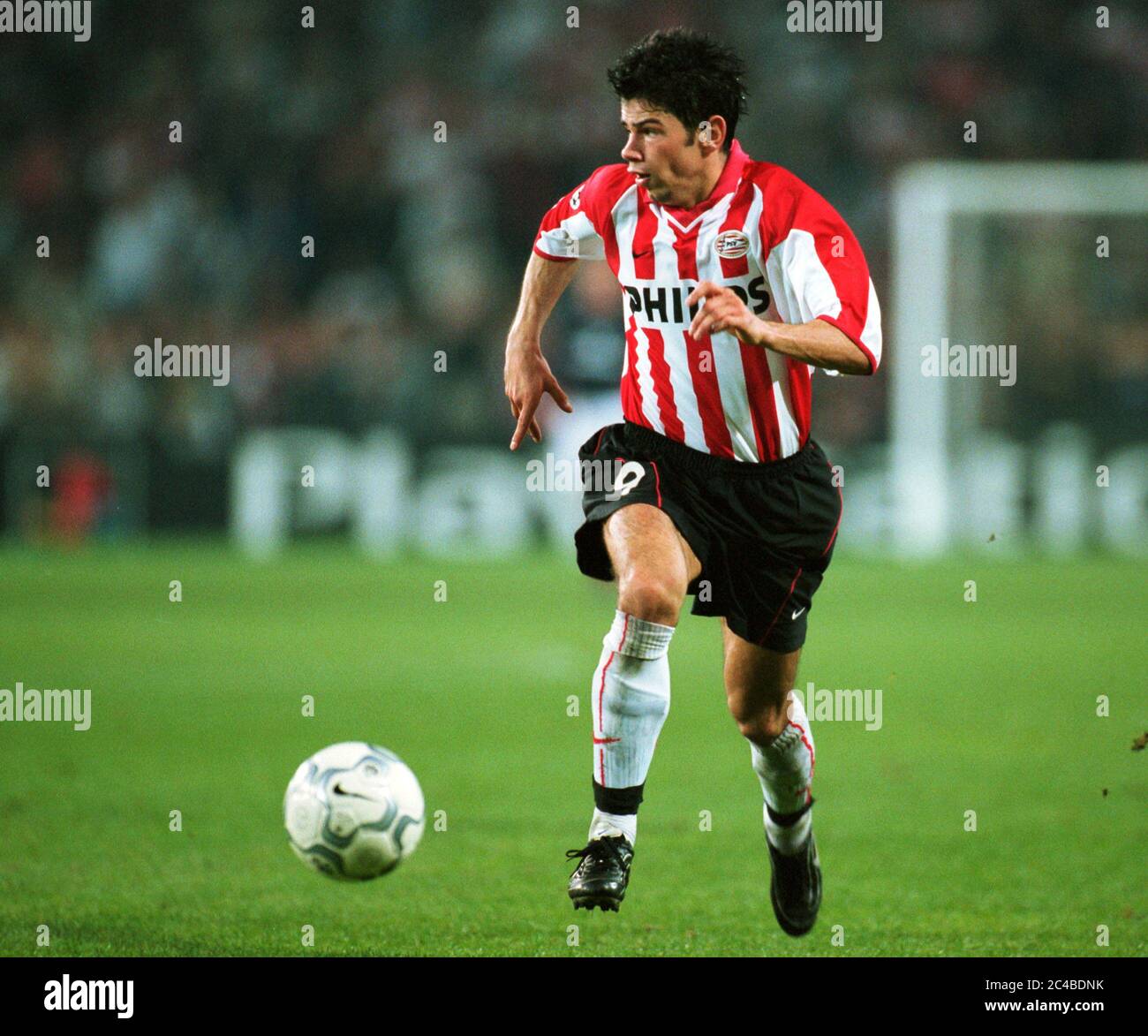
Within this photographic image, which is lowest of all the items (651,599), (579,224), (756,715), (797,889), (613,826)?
(797,889)

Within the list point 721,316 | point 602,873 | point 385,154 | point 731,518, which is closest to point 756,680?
point 731,518

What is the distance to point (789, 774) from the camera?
4.98m

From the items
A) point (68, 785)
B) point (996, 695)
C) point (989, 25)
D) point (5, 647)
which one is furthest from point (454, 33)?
point (68, 785)

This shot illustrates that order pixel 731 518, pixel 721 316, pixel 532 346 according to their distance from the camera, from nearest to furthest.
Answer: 1. pixel 721 316
2. pixel 731 518
3. pixel 532 346

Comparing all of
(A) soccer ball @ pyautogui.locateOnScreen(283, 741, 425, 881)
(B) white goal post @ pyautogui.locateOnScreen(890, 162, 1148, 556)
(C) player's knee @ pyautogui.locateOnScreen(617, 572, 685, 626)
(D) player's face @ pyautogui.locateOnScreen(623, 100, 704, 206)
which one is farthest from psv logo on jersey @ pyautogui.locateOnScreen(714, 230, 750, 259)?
(B) white goal post @ pyautogui.locateOnScreen(890, 162, 1148, 556)

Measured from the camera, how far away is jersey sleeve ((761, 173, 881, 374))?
14.0ft

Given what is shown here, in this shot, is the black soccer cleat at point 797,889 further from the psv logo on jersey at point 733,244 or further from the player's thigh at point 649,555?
the psv logo on jersey at point 733,244

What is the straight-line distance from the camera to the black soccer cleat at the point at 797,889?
4.80m

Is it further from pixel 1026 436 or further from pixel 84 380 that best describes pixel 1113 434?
pixel 84 380

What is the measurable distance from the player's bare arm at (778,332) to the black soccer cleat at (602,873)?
119cm

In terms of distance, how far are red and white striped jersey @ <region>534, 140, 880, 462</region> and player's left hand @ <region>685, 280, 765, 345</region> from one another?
14.8 inches

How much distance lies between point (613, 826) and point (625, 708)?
273mm

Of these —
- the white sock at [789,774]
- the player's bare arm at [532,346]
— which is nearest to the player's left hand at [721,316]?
the player's bare arm at [532,346]

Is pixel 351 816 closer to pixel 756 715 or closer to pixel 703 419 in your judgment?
pixel 756 715
